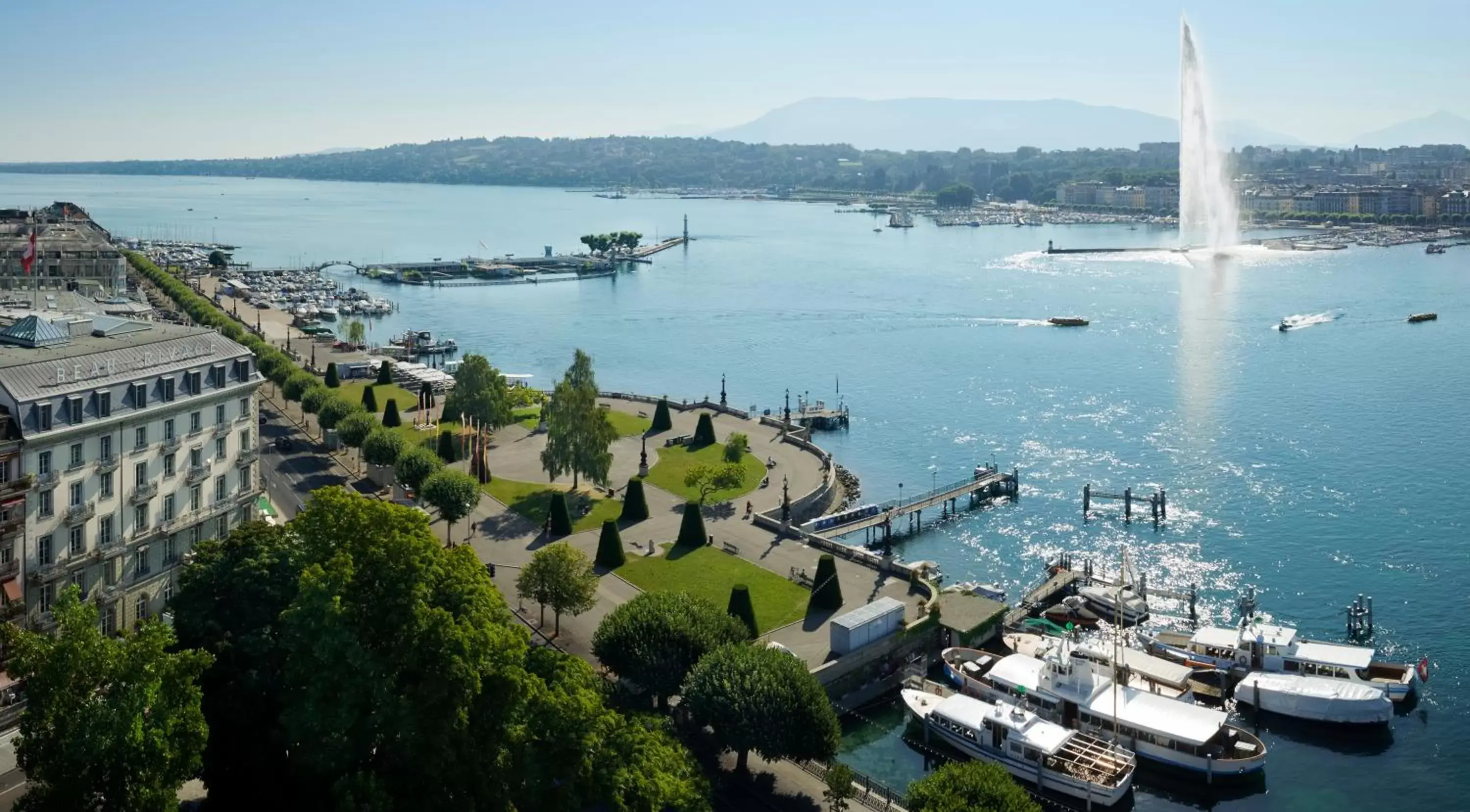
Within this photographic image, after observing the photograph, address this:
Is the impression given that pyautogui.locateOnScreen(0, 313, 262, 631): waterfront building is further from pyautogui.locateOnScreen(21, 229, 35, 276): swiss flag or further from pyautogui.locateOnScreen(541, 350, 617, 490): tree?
pyautogui.locateOnScreen(21, 229, 35, 276): swiss flag

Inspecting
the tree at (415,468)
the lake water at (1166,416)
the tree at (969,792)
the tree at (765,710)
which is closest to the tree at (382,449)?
the tree at (415,468)

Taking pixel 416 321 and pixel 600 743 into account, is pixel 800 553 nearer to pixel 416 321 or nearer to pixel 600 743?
pixel 600 743

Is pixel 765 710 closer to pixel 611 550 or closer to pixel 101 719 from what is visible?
pixel 101 719

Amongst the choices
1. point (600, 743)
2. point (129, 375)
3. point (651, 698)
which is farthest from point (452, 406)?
point (600, 743)

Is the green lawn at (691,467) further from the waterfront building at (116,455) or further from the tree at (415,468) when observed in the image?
the waterfront building at (116,455)

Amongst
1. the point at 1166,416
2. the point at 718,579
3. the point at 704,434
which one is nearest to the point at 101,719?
the point at 718,579
